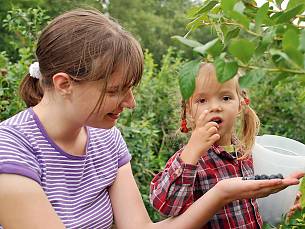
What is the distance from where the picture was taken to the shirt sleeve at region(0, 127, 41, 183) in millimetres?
1673

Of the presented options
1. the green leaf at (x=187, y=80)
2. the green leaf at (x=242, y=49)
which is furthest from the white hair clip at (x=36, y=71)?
the green leaf at (x=242, y=49)

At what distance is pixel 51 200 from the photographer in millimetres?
1833

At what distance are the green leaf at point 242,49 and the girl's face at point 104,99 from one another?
0.94 metres

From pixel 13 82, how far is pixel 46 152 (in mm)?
1878

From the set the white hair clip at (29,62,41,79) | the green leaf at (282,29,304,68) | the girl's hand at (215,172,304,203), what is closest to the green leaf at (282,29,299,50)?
the green leaf at (282,29,304,68)

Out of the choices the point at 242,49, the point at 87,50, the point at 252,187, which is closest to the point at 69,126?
the point at 87,50

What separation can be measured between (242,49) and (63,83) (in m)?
1.04

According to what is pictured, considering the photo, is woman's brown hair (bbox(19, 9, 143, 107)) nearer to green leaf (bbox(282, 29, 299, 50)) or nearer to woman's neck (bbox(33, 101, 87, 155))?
woman's neck (bbox(33, 101, 87, 155))

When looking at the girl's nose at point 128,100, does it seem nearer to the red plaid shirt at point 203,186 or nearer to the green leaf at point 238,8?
the red plaid shirt at point 203,186

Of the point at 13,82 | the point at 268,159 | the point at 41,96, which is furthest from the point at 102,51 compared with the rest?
the point at 13,82

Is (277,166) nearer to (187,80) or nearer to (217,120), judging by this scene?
(217,120)

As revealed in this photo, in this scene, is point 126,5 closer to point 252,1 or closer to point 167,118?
point 167,118

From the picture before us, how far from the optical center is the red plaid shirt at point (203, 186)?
1771 millimetres

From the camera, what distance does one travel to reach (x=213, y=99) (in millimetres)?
1897
